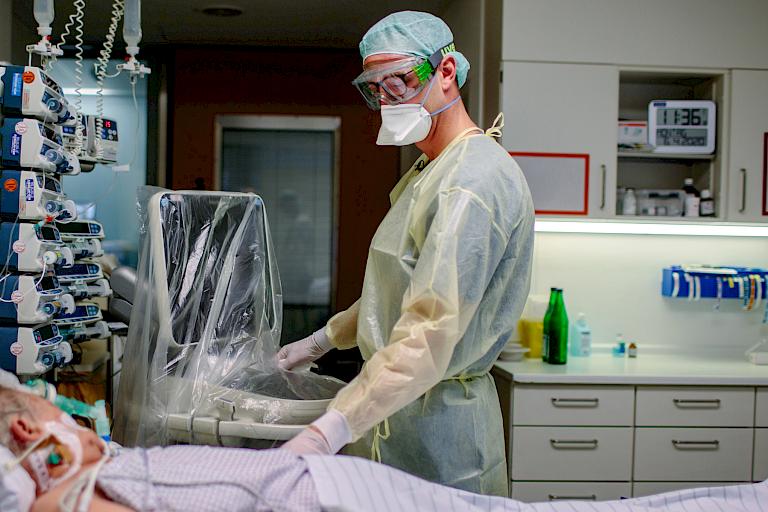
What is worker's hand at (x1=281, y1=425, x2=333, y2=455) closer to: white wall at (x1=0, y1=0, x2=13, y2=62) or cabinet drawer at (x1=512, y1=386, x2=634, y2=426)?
cabinet drawer at (x1=512, y1=386, x2=634, y2=426)

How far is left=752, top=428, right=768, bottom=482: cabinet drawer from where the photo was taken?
295cm

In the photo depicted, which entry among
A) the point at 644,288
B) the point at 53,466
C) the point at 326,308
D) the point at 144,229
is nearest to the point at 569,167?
the point at 644,288

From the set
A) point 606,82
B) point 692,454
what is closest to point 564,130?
point 606,82

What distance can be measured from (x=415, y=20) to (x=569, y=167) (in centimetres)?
162

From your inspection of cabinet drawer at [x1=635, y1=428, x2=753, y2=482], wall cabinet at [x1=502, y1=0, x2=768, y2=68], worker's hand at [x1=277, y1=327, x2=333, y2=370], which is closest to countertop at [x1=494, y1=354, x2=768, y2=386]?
cabinet drawer at [x1=635, y1=428, x2=753, y2=482]

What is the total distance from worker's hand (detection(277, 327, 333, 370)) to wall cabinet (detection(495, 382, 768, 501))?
1.10 metres

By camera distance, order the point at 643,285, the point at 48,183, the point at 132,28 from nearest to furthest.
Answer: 1. the point at 48,183
2. the point at 132,28
3. the point at 643,285

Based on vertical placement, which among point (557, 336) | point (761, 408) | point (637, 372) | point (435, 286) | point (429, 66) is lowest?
point (761, 408)

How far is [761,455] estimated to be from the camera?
9.70ft

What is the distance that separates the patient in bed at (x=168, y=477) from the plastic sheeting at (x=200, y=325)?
0.34 meters

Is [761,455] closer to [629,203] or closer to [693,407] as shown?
[693,407]

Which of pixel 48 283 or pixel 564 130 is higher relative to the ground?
pixel 564 130

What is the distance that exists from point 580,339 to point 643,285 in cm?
43

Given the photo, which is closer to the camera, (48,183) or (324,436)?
(324,436)
